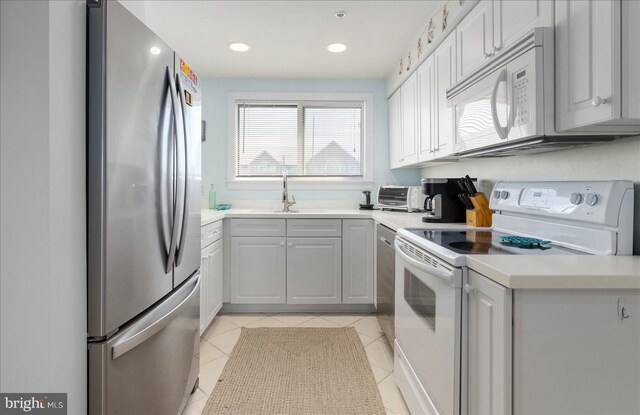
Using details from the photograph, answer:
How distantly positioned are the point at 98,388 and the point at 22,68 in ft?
3.10

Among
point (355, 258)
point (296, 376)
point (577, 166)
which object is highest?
point (577, 166)

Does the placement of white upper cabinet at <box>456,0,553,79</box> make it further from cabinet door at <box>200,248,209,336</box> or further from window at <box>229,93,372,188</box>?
cabinet door at <box>200,248,209,336</box>

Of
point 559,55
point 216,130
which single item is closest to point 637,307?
point 559,55

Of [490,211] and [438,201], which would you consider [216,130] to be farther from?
[490,211]

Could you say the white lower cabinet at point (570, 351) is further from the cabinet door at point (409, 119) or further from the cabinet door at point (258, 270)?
the cabinet door at point (258, 270)

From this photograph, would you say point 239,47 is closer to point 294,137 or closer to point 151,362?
point 294,137

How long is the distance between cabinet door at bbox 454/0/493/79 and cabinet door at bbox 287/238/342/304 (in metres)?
1.78

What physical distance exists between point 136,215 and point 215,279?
1.75 meters

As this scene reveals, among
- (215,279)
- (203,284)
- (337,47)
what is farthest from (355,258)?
(337,47)

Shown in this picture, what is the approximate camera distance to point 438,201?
2.31m

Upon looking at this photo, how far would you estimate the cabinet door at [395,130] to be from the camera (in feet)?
10.9

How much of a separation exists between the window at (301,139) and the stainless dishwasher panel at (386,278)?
1150 millimetres

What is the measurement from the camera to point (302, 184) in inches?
147

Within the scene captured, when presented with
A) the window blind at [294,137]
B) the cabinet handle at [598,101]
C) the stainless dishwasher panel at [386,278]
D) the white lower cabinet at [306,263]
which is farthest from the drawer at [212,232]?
the cabinet handle at [598,101]
